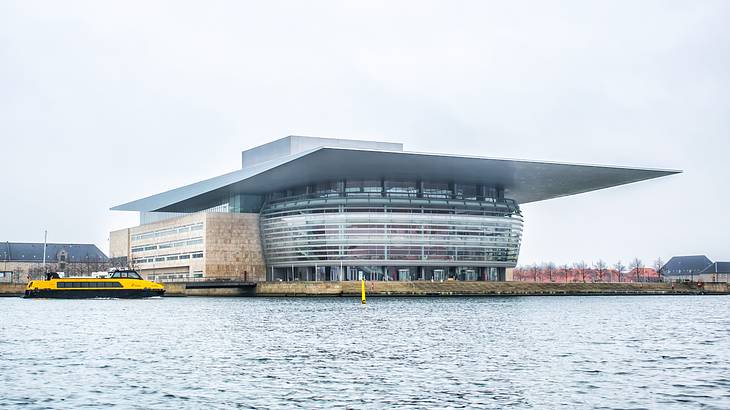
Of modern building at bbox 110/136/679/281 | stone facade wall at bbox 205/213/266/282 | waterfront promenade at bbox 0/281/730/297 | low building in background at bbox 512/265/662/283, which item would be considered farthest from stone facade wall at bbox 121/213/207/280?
low building in background at bbox 512/265/662/283

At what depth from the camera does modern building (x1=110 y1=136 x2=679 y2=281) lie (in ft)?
292

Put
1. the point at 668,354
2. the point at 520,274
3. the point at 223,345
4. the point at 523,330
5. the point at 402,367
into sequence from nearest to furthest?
1. the point at 402,367
2. the point at 668,354
3. the point at 223,345
4. the point at 523,330
5. the point at 520,274

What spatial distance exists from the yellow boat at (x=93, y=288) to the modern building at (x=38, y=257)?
64904 mm

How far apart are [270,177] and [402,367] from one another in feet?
218

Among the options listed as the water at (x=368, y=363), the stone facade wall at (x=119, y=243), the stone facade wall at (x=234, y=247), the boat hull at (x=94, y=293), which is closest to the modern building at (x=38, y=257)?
the stone facade wall at (x=119, y=243)

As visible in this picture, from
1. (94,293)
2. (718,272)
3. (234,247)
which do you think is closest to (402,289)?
(234,247)

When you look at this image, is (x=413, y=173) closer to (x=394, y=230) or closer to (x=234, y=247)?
(x=394, y=230)

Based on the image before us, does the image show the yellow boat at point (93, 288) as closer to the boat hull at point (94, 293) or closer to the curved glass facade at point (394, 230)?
the boat hull at point (94, 293)

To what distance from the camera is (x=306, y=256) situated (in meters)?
95.9

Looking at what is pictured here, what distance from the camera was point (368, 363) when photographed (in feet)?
84.6

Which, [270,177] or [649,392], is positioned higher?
[270,177]

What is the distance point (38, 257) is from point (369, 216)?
7917 centimetres

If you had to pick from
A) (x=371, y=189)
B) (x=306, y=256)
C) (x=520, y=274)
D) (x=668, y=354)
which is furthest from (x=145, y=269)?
(x=668, y=354)

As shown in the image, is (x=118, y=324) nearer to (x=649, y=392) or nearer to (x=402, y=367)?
(x=402, y=367)
